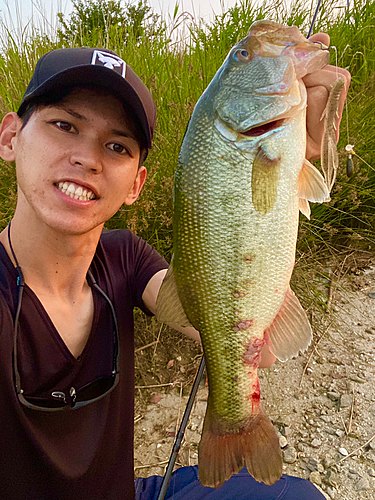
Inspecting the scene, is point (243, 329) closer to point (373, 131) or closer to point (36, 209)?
point (36, 209)

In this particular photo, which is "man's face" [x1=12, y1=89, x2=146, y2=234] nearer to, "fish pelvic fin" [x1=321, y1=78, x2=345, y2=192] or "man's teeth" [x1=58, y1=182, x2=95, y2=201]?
"man's teeth" [x1=58, y1=182, x2=95, y2=201]

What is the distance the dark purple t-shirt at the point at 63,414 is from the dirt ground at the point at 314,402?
876 mm

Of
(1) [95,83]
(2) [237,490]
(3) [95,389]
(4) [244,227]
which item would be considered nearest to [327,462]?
(2) [237,490]

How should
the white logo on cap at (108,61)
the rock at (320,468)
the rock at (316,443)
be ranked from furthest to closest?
the rock at (316,443), the rock at (320,468), the white logo on cap at (108,61)

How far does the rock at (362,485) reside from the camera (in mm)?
2123

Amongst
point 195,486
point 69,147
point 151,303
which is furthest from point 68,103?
point 195,486

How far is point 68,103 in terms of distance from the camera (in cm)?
134

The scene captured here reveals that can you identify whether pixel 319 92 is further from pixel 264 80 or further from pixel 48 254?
pixel 48 254

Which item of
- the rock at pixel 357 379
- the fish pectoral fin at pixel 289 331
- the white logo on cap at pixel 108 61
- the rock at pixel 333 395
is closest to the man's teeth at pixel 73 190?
the white logo on cap at pixel 108 61

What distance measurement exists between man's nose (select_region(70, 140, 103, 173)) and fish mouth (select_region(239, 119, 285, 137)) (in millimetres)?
547

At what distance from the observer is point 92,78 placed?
1358 mm

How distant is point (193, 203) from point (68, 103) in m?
0.64

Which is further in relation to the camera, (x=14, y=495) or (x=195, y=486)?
(x=195, y=486)

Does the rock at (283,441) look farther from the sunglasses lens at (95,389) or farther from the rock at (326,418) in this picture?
the sunglasses lens at (95,389)
